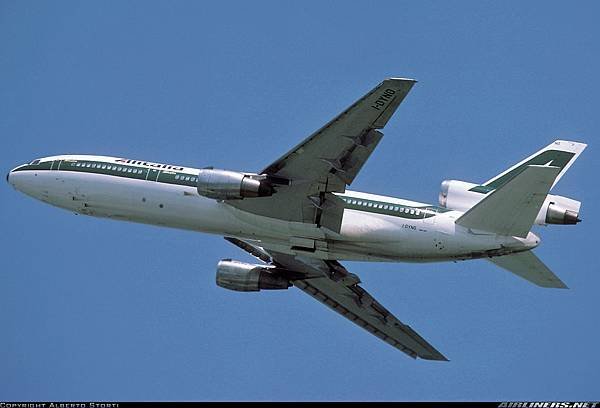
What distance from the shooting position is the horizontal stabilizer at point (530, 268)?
50.4 m

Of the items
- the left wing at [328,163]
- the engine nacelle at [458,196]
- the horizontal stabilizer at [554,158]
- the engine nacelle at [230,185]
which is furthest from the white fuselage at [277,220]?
the horizontal stabilizer at [554,158]

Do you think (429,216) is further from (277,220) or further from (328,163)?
(277,220)

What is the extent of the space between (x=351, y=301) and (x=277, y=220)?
34.8ft

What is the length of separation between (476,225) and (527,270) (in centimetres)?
380

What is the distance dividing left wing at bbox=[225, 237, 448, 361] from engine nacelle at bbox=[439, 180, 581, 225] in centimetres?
886

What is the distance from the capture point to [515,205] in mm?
47219

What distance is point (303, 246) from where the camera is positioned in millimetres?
52625

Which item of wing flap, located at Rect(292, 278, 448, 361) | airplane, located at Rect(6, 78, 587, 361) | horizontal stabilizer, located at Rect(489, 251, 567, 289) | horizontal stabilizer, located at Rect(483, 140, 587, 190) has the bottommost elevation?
wing flap, located at Rect(292, 278, 448, 361)

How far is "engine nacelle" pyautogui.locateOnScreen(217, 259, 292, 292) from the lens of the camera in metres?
58.1

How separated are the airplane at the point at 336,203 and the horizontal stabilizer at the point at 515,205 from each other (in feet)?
0.16

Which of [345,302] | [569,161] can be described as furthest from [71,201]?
[569,161]

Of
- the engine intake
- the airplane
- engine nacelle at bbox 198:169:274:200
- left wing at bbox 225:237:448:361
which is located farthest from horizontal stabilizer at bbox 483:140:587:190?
engine nacelle at bbox 198:169:274:200

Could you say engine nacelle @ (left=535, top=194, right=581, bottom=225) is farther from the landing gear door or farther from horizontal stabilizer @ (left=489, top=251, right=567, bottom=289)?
the landing gear door

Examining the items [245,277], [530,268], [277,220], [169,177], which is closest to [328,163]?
[277,220]
